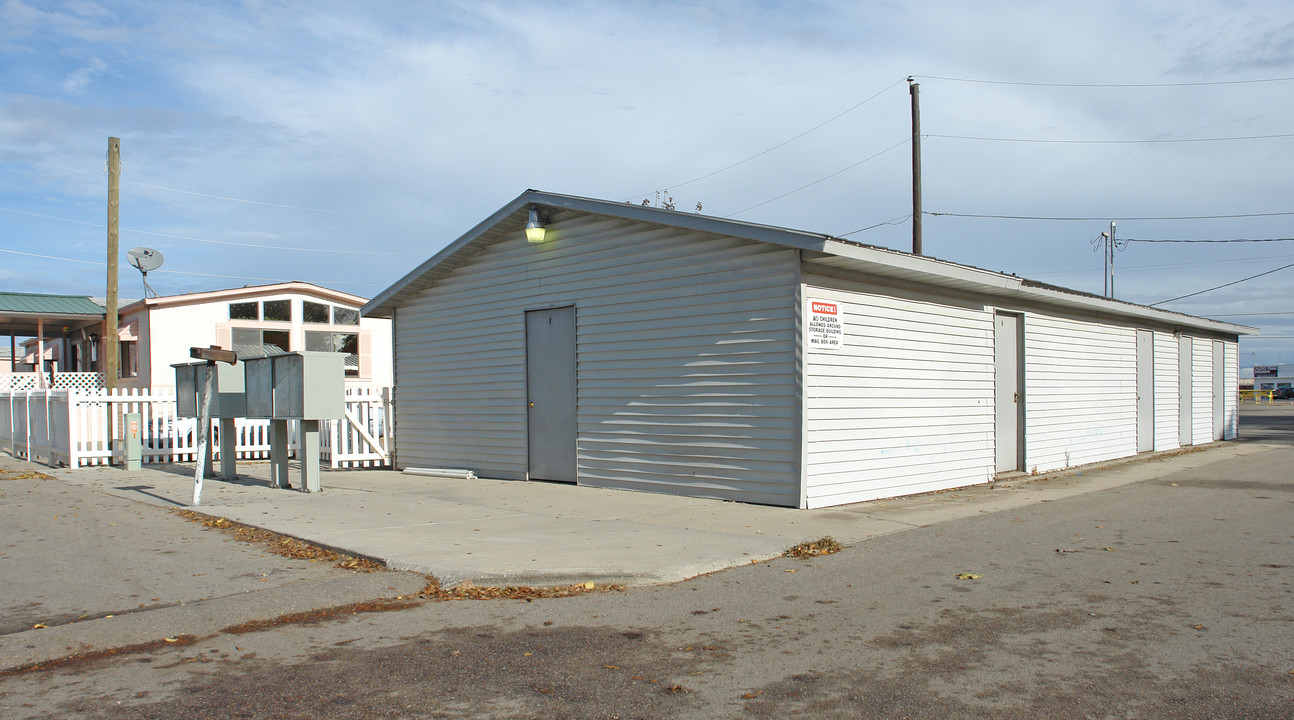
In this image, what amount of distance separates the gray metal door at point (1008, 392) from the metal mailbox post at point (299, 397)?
9263 millimetres

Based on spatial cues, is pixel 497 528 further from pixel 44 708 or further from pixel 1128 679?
pixel 1128 679

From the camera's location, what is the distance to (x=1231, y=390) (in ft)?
75.6

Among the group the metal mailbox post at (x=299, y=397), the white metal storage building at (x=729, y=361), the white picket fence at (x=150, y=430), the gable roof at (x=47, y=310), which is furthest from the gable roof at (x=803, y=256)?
the gable roof at (x=47, y=310)

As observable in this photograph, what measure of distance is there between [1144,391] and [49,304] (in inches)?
1211

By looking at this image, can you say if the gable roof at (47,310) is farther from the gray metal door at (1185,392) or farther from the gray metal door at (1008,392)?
the gray metal door at (1185,392)

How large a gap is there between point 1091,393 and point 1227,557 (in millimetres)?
9389

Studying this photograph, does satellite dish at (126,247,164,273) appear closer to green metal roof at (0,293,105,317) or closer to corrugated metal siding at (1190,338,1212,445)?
green metal roof at (0,293,105,317)

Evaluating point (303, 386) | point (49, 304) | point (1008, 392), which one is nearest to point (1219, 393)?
point (1008, 392)

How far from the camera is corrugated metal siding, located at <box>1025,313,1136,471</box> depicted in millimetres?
14250

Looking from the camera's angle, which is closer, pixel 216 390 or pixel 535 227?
pixel 216 390

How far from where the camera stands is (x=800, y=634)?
5137mm

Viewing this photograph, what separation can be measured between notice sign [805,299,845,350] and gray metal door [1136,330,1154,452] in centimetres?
1055

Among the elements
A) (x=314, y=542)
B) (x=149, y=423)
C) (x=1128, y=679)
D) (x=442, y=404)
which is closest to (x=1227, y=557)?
(x=1128, y=679)

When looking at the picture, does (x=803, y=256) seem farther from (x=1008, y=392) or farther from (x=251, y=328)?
(x=251, y=328)
